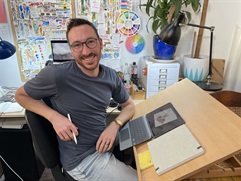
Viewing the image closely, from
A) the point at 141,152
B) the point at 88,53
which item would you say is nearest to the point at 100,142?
the point at 141,152

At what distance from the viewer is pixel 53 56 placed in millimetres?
1774

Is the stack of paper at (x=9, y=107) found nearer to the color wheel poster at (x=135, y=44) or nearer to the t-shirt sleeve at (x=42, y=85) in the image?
the t-shirt sleeve at (x=42, y=85)

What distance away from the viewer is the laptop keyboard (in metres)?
0.94

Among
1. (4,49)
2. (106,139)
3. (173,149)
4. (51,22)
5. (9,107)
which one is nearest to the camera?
(173,149)

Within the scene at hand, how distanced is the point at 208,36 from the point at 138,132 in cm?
139

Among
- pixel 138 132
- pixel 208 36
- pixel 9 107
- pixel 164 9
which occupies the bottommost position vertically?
pixel 9 107

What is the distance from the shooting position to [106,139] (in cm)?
111

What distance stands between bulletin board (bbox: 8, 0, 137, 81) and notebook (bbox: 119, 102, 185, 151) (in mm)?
974

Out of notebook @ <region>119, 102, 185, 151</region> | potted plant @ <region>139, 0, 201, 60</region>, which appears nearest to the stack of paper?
notebook @ <region>119, 102, 185, 151</region>

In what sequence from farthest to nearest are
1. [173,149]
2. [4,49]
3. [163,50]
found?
[163,50] < [4,49] < [173,149]

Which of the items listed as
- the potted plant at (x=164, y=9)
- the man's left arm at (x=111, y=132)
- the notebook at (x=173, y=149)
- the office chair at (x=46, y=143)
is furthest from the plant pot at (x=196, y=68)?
the office chair at (x=46, y=143)

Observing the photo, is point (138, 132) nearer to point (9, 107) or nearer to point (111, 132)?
point (111, 132)

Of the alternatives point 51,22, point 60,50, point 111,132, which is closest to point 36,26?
point 51,22

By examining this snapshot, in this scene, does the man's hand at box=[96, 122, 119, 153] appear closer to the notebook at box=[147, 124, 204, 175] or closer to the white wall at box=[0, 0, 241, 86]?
the notebook at box=[147, 124, 204, 175]
